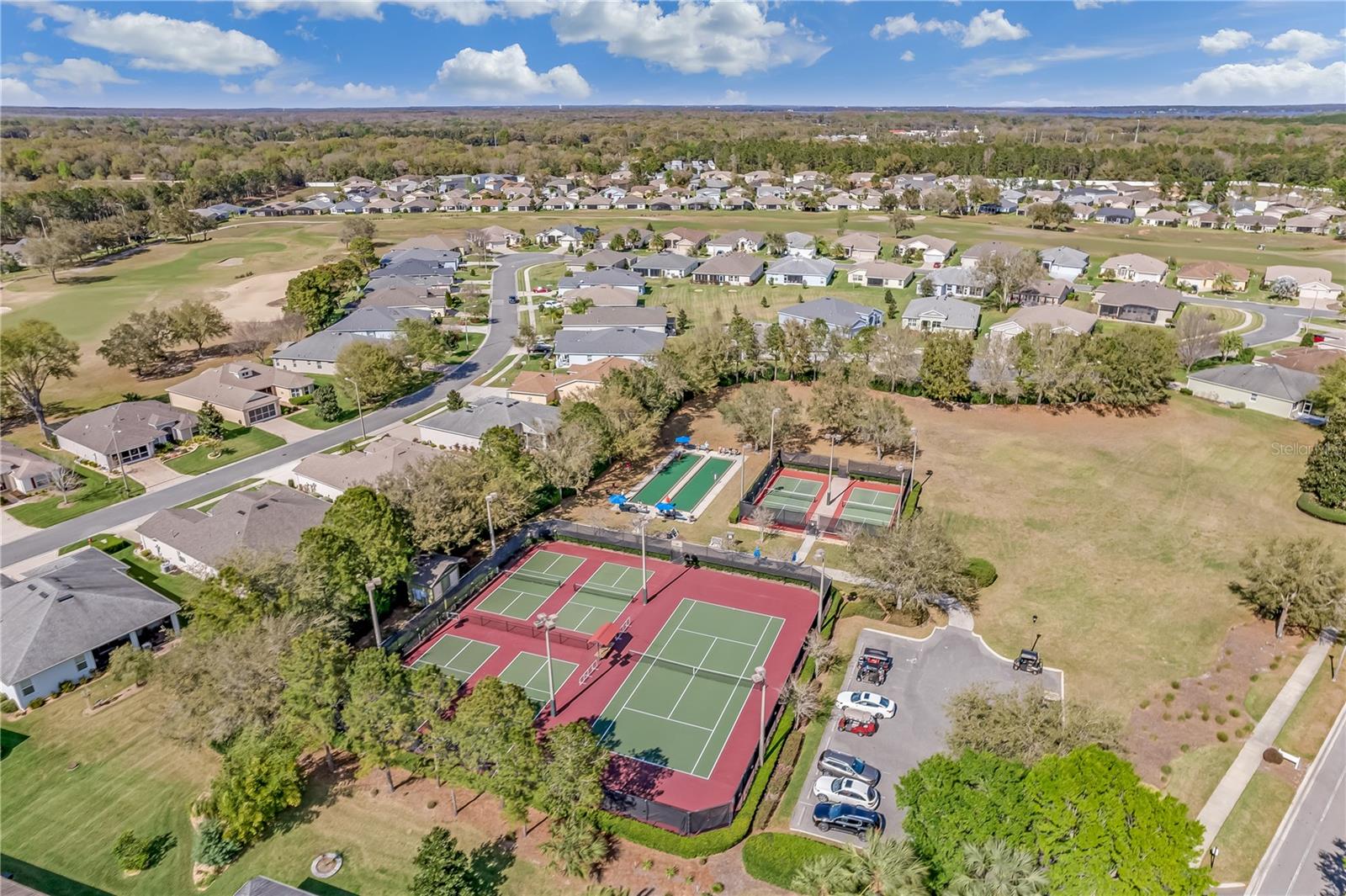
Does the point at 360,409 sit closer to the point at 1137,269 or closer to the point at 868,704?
the point at 868,704

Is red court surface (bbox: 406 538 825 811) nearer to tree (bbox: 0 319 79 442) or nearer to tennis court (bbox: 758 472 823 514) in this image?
tennis court (bbox: 758 472 823 514)

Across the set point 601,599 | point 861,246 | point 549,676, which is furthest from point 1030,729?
point 861,246

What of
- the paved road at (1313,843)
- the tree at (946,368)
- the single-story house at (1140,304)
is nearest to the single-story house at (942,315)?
the single-story house at (1140,304)

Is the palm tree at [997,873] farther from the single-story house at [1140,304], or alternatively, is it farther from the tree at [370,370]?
the single-story house at [1140,304]

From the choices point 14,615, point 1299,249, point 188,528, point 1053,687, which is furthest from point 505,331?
point 1299,249

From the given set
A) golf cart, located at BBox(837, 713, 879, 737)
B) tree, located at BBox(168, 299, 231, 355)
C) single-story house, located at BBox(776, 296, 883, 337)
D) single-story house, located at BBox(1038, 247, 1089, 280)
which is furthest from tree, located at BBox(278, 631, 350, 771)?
single-story house, located at BBox(1038, 247, 1089, 280)

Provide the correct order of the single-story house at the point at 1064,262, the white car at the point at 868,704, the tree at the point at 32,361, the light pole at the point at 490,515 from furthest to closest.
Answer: the single-story house at the point at 1064,262
the tree at the point at 32,361
the light pole at the point at 490,515
the white car at the point at 868,704
